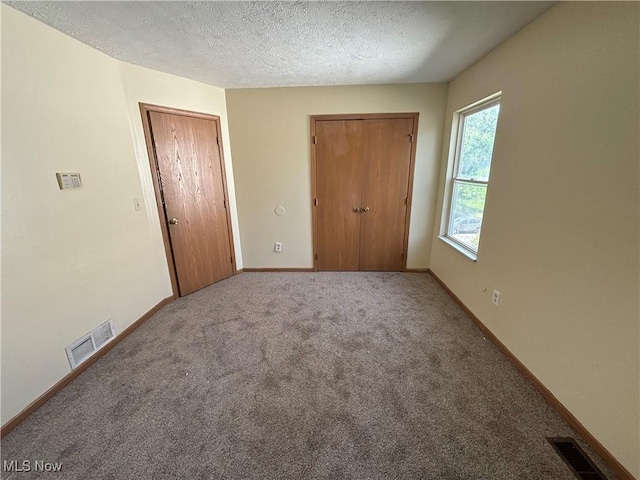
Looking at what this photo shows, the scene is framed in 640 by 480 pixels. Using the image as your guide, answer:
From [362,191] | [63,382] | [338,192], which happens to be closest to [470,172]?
[362,191]

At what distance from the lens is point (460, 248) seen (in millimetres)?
2715

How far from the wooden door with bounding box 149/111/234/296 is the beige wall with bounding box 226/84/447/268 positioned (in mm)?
322

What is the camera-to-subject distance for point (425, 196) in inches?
128

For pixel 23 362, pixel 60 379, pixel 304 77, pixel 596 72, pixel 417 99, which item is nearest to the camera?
pixel 596 72

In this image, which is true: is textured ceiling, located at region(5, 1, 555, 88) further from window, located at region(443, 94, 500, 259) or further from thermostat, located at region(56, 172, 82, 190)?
thermostat, located at region(56, 172, 82, 190)

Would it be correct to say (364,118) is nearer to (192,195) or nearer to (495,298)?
(192,195)

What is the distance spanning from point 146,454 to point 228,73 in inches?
118

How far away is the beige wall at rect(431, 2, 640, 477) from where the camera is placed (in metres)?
1.15

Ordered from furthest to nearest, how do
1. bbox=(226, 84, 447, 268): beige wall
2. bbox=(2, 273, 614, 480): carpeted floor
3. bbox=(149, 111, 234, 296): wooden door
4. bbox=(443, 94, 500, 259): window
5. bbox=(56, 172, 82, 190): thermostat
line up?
bbox=(226, 84, 447, 268): beige wall
bbox=(149, 111, 234, 296): wooden door
bbox=(443, 94, 500, 259): window
bbox=(56, 172, 82, 190): thermostat
bbox=(2, 273, 614, 480): carpeted floor

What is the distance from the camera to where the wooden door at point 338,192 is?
10.3 ft

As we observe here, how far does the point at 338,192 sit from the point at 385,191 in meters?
0.59

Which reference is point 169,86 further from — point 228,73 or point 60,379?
point 60,379

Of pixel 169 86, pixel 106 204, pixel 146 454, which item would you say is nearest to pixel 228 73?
pixel 169 86

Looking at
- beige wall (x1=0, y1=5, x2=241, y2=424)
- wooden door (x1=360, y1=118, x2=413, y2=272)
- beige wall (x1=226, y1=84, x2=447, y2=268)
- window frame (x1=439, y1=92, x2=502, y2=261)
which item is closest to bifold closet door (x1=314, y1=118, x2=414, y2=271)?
wooden door (x1=360, y1=118, x2=413, y2=272)
